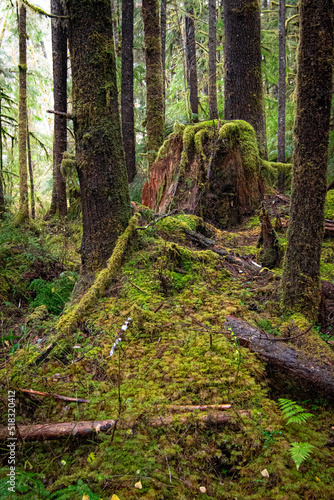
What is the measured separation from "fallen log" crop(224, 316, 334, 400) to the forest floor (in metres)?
0.08

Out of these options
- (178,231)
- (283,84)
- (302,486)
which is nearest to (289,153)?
(283,84)

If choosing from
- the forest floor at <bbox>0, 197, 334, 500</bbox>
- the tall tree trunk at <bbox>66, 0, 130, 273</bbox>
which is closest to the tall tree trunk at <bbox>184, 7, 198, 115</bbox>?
the tall tree trunk at <bbox>66, 0, 130, 273</bbox>

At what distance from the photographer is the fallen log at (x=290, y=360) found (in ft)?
8.34


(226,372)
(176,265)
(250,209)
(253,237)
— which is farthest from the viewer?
(250,209)

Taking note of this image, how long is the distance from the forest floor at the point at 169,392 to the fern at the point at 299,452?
0.01 meters

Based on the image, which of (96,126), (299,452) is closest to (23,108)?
(96,126)

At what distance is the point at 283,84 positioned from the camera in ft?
37.4

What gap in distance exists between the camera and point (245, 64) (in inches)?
343

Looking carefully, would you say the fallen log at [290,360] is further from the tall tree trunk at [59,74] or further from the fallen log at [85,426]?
the tall tree trunk at [59,74]

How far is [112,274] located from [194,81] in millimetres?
14210

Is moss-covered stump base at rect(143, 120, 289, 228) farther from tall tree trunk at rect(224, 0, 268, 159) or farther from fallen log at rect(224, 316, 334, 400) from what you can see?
fallen log at rect(224, 316, 334, 400)

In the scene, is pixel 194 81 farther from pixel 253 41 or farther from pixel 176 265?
pixel 176 265

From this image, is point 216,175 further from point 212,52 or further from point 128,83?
point 212,52

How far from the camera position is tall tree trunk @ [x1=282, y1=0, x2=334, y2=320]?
2977mm
